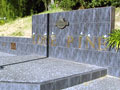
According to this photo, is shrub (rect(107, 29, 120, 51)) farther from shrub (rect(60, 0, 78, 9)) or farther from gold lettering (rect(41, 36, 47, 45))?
shrub (rect(60, 0, 78, 9))

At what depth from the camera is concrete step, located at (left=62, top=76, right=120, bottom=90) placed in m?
5.07

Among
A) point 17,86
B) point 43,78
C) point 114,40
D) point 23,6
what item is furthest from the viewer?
point 23,6

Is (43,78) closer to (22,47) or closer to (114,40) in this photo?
(114,40)

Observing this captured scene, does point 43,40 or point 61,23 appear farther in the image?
point 43,40

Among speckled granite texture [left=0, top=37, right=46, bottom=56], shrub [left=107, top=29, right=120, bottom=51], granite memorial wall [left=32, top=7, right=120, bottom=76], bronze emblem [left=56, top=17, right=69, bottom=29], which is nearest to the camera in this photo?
shrub [left=107, top=29, right=120, bottom=51]

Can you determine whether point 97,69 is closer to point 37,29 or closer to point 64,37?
point 64,37

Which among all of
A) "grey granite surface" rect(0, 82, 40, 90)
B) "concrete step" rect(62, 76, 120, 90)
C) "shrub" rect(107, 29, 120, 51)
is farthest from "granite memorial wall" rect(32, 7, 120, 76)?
"grey granite surface" rect(0, 82, 40, 90)

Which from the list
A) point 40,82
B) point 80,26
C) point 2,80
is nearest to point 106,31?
point 80,26

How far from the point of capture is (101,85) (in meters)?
5.26

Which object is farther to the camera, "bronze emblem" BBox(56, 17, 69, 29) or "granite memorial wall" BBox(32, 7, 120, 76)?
"bronze emblem" BBox(56, 17, 69, 29)

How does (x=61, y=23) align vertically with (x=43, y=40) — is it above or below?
above

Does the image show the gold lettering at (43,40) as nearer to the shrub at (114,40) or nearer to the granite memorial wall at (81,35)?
the granite memorial wall at (81,35)

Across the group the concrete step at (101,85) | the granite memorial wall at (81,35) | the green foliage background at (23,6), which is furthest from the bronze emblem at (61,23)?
the green foliage background at (23,6)

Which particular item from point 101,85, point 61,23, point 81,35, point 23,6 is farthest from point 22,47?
point 23,6
